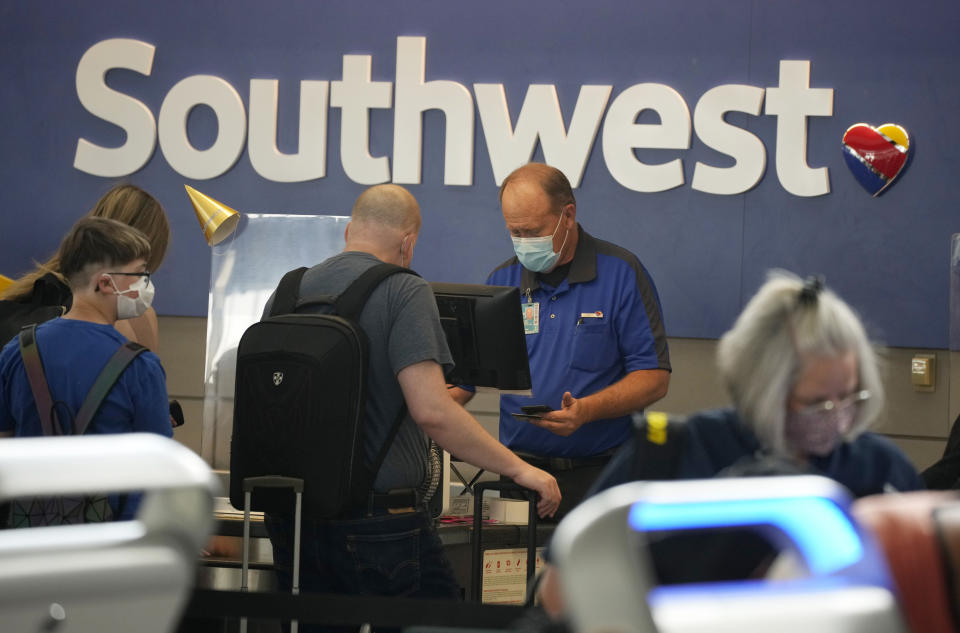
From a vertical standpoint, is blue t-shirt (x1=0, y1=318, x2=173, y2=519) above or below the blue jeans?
above

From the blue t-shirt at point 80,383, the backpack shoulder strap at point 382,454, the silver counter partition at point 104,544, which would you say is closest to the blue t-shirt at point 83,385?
the blue t-shirt at point 80,383

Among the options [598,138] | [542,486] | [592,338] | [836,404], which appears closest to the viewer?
[836,404]

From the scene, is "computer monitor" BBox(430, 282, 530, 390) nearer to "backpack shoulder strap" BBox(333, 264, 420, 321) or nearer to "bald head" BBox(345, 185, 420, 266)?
"bald head" BBox(345, 185, 420, 266)

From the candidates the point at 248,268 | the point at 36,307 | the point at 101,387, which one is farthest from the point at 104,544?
the point at 248,268

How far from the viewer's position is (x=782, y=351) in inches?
64.7

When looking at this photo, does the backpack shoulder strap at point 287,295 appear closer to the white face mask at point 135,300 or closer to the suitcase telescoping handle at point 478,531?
the white face mask at point 135,300

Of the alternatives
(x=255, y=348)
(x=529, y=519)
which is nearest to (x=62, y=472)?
(x=255, y=348)

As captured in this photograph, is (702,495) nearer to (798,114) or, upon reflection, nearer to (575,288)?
(575,288)

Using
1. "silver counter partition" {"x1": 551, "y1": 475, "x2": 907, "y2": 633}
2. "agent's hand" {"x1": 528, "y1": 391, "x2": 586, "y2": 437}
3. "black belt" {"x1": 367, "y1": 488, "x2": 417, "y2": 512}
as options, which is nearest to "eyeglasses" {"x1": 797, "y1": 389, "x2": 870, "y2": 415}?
"silver counter partition" {"x1": 551, "y1": 475, "x2": 907, "y2": 633}

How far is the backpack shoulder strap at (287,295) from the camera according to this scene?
2.62m

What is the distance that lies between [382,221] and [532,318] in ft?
2.97

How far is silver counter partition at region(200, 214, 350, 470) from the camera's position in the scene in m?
4.00

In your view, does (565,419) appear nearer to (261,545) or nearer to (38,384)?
(261,545)

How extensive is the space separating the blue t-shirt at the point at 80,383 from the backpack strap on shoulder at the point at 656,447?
3.92 ft
